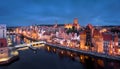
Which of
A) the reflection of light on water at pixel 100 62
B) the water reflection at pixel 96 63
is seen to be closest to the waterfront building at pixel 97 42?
the water reflection at pixel 96 63

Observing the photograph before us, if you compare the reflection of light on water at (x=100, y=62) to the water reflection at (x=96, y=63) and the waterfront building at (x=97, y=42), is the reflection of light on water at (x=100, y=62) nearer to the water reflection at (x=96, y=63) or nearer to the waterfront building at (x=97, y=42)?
the water reflection at (x=96, y=63)

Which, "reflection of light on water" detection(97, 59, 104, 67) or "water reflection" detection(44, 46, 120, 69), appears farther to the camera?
"reflection of light on water" detection(97, 59, 104, 67)

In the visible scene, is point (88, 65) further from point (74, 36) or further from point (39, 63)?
point (74, 36)

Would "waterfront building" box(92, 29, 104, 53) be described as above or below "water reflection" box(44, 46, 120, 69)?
above

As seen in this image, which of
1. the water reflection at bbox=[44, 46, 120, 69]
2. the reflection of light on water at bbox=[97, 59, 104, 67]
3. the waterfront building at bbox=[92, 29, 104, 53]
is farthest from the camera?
the waterfront building at bbox=[92, 29, 104, 53]

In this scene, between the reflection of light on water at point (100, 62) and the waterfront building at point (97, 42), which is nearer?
the reflection of light on water at point (100, 62)

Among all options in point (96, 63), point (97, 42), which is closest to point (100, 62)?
point (96, 63)

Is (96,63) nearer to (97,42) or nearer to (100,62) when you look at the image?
(100,62)

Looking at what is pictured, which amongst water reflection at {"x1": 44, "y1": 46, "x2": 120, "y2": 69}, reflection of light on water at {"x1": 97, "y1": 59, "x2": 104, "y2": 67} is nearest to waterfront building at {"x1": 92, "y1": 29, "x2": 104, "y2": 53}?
water reflection at {"x1": 44, "y1": 46, "x2": 120, "y2": 69}

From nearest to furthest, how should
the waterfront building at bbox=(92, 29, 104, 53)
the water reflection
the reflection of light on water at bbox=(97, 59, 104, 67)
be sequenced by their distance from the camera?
1. the water reflection
2. the reflection of light on water at bbox=(97, 59, 104, 67)
3. the waterfront building at bbox=(92, 29, 104, 53)

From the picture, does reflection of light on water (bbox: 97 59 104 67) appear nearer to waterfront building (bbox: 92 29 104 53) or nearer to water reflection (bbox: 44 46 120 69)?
water reflection (bbox: 44 46 120 69)

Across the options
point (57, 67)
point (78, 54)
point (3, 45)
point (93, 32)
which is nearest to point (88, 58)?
point (78, 54)
